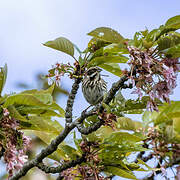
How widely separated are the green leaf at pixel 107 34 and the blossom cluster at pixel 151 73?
195 mm

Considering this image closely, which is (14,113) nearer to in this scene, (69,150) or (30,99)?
(30,99)

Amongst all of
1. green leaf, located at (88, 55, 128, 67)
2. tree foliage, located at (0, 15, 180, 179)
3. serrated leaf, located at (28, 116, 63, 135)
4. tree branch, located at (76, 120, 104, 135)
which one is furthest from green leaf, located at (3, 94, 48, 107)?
green leaf, located at (88, 55, 128, 67)

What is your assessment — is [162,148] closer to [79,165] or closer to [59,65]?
[79,165]

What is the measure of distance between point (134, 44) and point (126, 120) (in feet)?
2.63

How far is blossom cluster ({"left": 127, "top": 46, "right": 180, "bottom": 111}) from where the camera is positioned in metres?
2.43

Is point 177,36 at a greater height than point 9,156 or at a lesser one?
greater

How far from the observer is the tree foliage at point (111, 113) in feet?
8.26

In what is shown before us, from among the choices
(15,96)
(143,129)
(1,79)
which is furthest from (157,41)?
(1,79)

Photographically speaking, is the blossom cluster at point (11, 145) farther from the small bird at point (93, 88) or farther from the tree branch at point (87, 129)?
the small bird at point (93, 88)

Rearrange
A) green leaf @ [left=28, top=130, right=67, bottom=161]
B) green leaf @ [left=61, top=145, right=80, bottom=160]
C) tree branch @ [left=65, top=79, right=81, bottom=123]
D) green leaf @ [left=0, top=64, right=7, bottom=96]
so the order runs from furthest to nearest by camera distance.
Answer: green leaf @ [left=28, top=130, right=67, bottom=161] < tree branch @ [left=65, top=79, right=81, bottom=123] < green leaf @ [left=61, top=145, right=80, bottom=160] < green leaf @ [left=0, top=64, right=7, bottom=96]

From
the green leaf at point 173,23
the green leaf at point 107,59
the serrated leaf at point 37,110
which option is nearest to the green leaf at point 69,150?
the serrated leaf at point 37,110

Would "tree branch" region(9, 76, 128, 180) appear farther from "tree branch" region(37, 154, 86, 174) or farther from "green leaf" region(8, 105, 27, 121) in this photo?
"green leaf" region(8, 105, 27, 121)

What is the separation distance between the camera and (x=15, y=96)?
2709mm

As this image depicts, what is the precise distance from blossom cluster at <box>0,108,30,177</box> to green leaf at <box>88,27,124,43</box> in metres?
0.91
